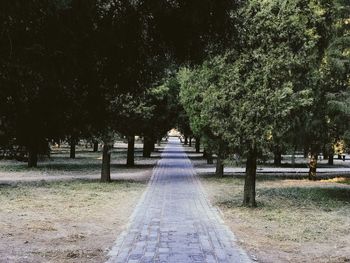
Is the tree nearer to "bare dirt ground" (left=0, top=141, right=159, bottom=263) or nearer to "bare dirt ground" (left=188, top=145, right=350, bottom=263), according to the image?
"bare dirt ground" (left=188, top=145, right=350, bottom=263)

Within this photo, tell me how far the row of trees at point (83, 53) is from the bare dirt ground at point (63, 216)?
153 inches

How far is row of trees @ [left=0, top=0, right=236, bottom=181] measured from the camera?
4457 millimetres

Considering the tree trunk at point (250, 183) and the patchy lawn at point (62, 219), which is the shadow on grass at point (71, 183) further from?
the tree trunk at point (250, 183)

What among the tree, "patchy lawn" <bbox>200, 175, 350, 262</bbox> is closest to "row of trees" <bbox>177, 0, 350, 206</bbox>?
the tree

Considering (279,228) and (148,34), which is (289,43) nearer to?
(279,228)

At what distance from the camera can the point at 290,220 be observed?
44.7 ft

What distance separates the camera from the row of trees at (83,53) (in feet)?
14.6

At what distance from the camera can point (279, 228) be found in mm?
12438

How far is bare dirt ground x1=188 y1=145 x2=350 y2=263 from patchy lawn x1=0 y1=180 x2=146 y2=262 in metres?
2.77

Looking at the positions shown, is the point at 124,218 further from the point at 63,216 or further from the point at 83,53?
the point at 83,53

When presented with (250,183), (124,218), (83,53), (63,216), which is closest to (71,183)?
(63,216)

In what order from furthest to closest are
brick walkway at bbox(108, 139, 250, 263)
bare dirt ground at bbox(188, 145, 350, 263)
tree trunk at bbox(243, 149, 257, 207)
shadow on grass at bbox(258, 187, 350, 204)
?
shadow on grass at bbox(258, 187, 350, 204), tree trunk at bbox(243, 149, 257, 207), bare dirt ground at bbox(188, 145, 350, 263), brick walkway at bbox(108, 139, 250, 263)

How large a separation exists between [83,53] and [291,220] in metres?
9.98

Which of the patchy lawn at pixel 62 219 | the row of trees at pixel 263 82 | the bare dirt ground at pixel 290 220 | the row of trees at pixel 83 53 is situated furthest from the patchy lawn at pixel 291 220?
the row of trees at pixel 83 53
